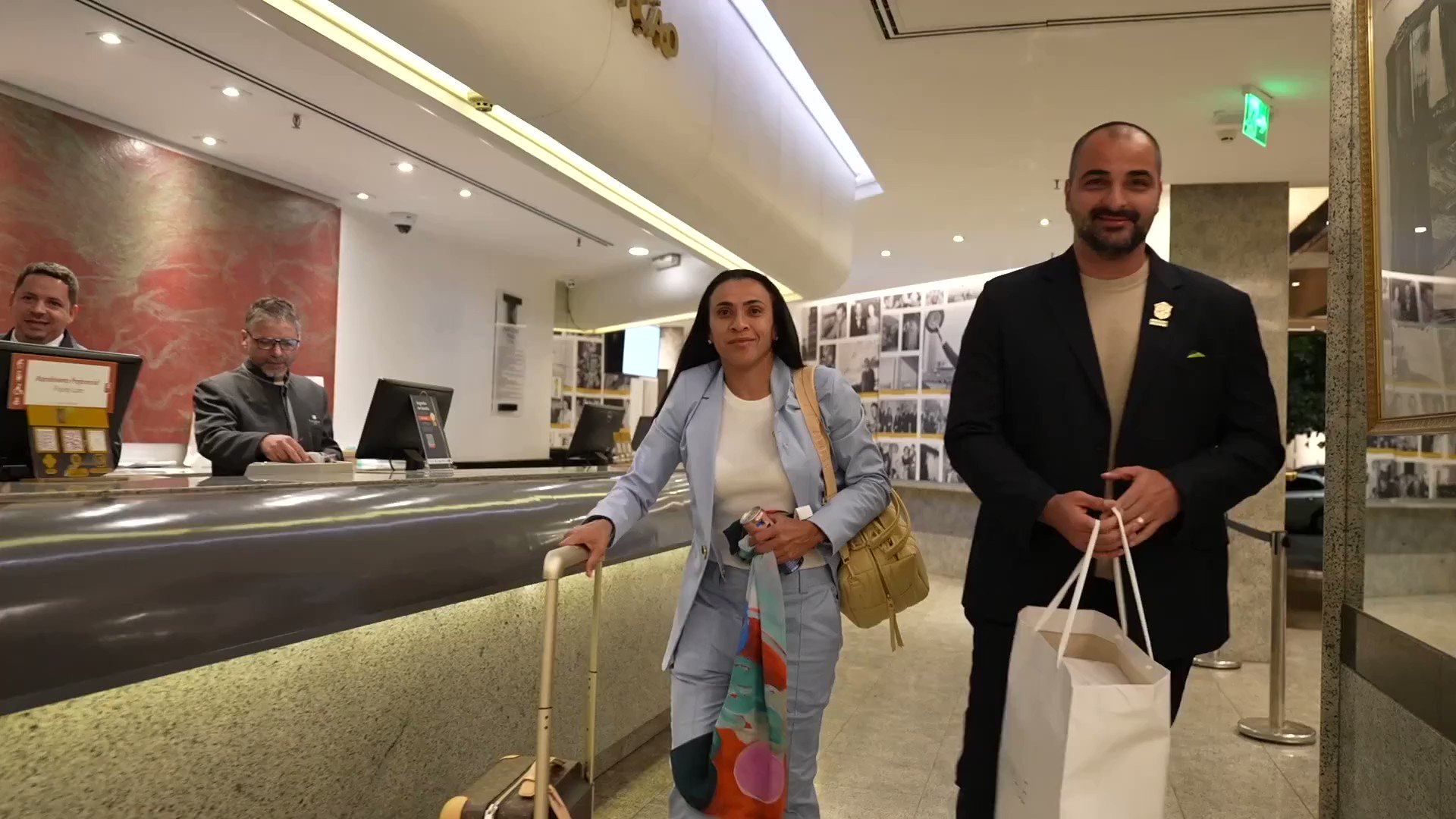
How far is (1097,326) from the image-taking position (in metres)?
1.74

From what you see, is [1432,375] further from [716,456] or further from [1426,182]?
[716,456]

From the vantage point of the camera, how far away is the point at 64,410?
2504mm

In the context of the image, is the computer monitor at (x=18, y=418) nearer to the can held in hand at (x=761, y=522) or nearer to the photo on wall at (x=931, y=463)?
the can held in hand at (x=761, y=522)

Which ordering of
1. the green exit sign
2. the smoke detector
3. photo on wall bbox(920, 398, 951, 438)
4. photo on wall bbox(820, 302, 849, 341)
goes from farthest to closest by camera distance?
1. photo on wall bbox(820, 302, 849, 341)
2. photo on wall bbox(920, 398, 951, 438)
3. the smoke detector
4. the green exit sign

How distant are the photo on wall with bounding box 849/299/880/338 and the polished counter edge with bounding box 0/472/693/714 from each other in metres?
8.80

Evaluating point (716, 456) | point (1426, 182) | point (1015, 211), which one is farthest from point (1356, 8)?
point (1015, 211)

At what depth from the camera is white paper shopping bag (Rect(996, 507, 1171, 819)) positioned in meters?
1.19

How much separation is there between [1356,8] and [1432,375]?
2.75 feet

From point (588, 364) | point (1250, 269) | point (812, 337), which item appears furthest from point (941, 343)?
point (588, 364)

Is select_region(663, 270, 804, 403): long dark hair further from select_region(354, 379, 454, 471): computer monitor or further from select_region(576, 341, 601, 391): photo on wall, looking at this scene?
select_region(576, 341, 601, 391): photo on wall

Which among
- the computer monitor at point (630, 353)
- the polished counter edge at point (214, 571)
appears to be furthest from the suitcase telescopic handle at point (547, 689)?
the computer monitor at point (630, 353)

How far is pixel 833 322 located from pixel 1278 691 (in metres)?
7.50

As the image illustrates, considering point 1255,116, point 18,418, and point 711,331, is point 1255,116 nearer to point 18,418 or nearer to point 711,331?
point 711,331

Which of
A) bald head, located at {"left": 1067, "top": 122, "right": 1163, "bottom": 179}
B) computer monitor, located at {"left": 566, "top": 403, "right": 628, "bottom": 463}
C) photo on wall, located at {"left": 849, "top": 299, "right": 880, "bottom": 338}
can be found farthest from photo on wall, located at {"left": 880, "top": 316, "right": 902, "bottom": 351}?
bald head, located at {"left": 1067, "top": 122, "right": 1163, "bottom": 179}
